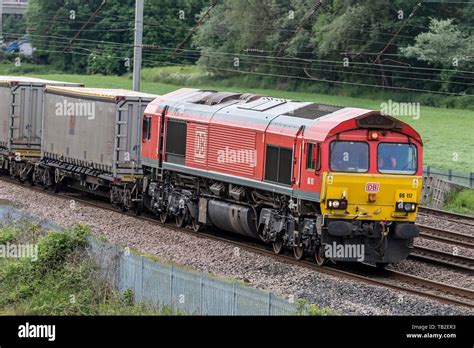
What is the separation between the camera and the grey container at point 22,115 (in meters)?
34.3

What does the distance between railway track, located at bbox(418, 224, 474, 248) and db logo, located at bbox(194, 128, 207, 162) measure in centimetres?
605

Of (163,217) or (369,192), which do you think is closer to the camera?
(369,192)

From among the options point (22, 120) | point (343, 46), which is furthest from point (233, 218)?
point (343, 46)

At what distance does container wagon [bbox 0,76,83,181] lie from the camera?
34.3 m

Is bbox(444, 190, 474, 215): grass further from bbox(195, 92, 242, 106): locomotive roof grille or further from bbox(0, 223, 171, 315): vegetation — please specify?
bbox(0, 223, 171, 315): vegetation

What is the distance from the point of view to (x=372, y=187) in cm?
2108

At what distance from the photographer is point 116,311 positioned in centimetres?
1828

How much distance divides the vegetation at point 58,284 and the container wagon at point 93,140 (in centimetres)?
714

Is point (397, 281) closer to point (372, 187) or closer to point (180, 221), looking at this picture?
point (372, 187)

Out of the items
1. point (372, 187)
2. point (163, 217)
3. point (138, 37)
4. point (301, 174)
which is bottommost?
point (163, 217)

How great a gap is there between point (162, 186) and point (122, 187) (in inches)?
86.3

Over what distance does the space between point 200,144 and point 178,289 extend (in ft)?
27.9

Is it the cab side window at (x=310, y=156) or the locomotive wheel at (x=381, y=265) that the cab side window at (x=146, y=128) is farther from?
the locomotive wheel at (x=381, y=265)

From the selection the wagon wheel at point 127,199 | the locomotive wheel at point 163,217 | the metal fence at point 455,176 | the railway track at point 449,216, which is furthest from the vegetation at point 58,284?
the metal fence at point 455,176
